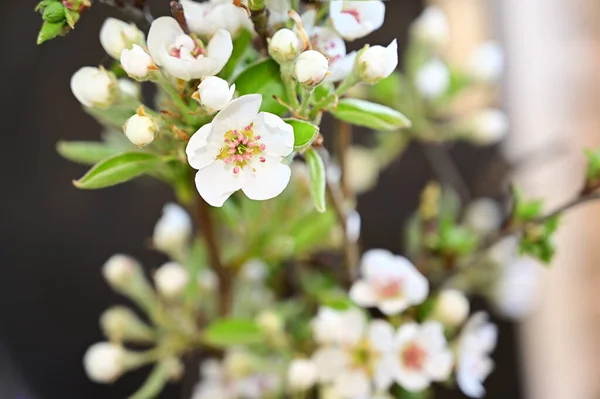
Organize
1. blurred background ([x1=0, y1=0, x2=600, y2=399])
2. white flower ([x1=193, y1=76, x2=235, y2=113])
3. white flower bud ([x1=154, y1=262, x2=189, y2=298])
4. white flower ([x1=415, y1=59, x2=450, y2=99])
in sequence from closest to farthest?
1. white flower ([x1=193, y1=76, x2=235, y2=113])
2. white flower bud ([x1=154, y1=262, x2=189, y2=298])
3. white flower ([x1=415, y1=59, x2=450, y2=99])
4. blurred background ([x1=0, y1=0, x2=600, y2=399])

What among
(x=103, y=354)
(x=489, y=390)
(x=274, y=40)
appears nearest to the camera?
(x=274, y=40)

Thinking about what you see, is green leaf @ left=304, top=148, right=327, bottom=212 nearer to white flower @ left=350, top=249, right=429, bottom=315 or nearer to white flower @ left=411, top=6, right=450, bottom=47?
white flower @ left=350, top=249, right=429, bottom=315

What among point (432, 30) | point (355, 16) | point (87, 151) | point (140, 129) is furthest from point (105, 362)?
point (432, 30)

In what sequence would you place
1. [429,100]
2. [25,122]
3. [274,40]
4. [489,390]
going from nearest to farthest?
[274,40] < [429,100] < [25,122] < [489,390]

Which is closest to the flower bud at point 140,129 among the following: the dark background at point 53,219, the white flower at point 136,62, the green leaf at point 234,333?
the white flower at point 136,62

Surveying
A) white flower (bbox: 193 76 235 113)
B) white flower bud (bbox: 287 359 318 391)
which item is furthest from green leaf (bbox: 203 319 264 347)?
white flower (bbox: 193 76 235 113)

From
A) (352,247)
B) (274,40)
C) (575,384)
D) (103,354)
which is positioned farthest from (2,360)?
(575,384)

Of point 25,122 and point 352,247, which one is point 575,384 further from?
point 25,122
